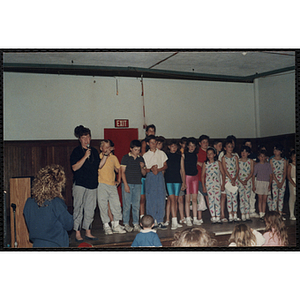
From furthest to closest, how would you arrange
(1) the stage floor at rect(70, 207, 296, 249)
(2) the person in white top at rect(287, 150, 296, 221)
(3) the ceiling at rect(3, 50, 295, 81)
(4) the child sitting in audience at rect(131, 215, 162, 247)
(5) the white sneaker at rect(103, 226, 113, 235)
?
(3) the ceiling at rect(3, 50, 295, 81) → (2) the person in white top at rect(287, 150, 296, 221) → (5) the white sneaker at rect(103, 226, 113, 235) → (1) the stage floor at rect(70, 207, 296, 249) → (4) the child sitting in audience at rect(131, 215, 162, 247)

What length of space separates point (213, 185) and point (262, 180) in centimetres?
84

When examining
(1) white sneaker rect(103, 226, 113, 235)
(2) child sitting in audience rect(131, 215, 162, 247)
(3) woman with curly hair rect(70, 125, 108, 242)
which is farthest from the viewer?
(1) white sneaker rect(103, 226, 113, 235)

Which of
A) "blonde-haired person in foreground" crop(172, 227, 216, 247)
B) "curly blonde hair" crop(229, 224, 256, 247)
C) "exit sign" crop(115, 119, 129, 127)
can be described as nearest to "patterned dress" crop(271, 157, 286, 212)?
"curly blonde hair" crop(229, 224, 256, 247)

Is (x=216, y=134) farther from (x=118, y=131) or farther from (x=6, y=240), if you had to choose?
(x=6, y=240)

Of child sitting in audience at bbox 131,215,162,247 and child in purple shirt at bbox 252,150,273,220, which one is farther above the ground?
child in purple shirt at bbox 252,150,273,220

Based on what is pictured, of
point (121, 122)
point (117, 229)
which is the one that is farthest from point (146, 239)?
point (121, 122)

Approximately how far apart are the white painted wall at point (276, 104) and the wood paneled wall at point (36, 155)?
0.22 meters

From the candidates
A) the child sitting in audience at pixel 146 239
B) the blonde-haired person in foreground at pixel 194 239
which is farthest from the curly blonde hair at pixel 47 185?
the blonde-haired person in foreground at pixel 194 239

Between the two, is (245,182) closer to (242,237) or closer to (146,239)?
(242,237)

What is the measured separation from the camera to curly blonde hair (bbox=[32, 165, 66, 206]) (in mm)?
3508

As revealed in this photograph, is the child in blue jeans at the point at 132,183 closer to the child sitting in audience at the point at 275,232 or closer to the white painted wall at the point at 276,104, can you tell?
the child sitting in audience at the point at 275,232

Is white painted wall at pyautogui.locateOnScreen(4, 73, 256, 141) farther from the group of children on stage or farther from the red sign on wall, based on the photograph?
the group of children on stage

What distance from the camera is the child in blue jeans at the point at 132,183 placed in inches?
193

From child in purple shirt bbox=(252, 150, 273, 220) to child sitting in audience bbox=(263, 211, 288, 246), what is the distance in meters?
1.03
